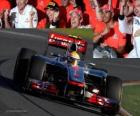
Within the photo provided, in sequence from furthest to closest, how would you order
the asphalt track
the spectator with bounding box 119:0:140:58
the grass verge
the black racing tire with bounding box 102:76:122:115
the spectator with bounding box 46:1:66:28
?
the spectator with bounding box 119:0:140:58 → the spectator with bounding box 46:1:66:28 → the grass verge → the black racing tire with bounding box 102:76:122:115 → the asphalt track

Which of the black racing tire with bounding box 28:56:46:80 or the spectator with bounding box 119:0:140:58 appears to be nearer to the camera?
the black racing tire with bounding box 28:56:46:80

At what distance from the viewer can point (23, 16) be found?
20094mm

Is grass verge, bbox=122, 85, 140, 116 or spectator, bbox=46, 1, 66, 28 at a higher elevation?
spectator, bbox=46, 1, 66, 28

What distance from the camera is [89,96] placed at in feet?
40.5

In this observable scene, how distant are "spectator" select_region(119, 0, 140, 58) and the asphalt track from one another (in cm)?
36

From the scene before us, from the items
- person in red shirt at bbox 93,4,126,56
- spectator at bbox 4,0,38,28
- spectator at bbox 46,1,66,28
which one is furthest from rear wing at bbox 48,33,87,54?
person in red shirt at bbox 93,4,126,56

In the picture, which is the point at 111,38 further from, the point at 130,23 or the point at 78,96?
the point at 78,96

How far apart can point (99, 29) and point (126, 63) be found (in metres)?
1.68

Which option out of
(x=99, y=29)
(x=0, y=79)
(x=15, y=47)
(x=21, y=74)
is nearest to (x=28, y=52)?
(x=21, y=74)

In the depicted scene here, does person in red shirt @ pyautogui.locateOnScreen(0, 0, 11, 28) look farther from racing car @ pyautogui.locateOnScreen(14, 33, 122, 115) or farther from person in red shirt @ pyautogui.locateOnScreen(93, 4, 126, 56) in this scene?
racing car @ pyautogui.locateOnScreen(14, 33, 122, 115)

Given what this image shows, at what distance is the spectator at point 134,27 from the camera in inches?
838

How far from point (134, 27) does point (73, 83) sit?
9.78 m

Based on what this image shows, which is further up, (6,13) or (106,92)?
(6,13)

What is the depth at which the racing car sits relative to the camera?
12.3m
